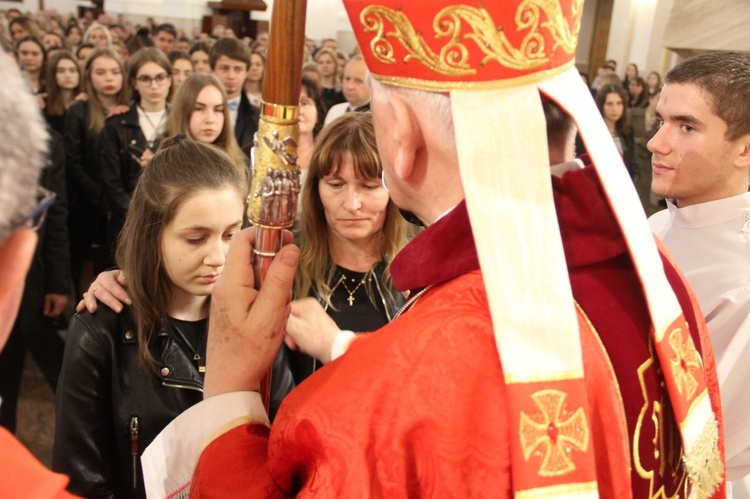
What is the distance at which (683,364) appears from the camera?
1262mm

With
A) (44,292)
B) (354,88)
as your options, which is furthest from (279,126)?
(354,88)

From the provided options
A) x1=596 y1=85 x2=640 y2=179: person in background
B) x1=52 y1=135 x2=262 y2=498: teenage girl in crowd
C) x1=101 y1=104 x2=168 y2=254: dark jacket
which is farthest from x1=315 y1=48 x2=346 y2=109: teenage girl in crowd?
x1=52 y1=135 x2=262 y2=498: teenage girl in crowd

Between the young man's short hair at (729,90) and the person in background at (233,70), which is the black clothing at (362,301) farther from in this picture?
the person in background at (233,70)

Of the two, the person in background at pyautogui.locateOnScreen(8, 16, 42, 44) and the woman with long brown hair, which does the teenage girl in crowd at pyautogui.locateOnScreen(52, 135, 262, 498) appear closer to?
the woman with long brown hair

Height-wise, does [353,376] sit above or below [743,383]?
above

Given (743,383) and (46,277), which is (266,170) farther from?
(46,277)

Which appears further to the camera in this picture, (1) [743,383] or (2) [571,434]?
(1) [743,383]

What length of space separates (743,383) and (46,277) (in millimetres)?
3299

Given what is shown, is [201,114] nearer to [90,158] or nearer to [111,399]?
[90,158]

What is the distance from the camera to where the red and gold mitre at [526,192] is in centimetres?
109

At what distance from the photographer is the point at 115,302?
1.96m

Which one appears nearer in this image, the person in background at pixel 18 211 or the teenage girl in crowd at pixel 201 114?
the person in background at pixel 18 211

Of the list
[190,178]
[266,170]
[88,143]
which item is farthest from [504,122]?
[88,143]

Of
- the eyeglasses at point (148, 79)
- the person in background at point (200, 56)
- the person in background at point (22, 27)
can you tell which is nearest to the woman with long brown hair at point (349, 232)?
the eyeglasses at point (148, 79)
